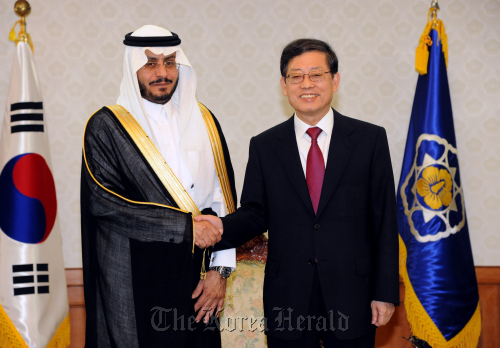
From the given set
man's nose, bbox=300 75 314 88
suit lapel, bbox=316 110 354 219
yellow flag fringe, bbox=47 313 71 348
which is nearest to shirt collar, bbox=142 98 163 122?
man's nose, bbox=300 75 314 88

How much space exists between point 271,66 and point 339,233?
2.18 metres

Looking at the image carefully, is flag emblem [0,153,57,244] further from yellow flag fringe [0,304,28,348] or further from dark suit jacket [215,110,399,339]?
dark suit jacket [215,110,399,339]

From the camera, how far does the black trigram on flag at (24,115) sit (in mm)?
3141

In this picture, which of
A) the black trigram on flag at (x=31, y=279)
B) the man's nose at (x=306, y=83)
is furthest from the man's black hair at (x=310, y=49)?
the black trigram on flag at (x=31, y=279)

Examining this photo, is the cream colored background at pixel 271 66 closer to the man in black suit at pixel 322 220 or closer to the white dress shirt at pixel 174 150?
the white dress shirt at pixel 174 150

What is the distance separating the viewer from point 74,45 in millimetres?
3754

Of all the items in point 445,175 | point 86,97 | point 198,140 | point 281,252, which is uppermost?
point 86,97

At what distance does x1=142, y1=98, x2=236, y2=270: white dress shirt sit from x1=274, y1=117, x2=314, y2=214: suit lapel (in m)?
0.47

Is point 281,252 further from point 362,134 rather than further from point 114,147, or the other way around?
point 114,147

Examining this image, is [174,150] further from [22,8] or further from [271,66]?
[22,8]

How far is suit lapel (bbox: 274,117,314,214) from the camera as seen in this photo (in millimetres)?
2052

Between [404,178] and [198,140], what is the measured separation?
1.87 m

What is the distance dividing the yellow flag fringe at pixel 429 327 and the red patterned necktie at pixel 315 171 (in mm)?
1749

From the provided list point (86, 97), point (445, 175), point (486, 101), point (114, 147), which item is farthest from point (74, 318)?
point (486, 101)
